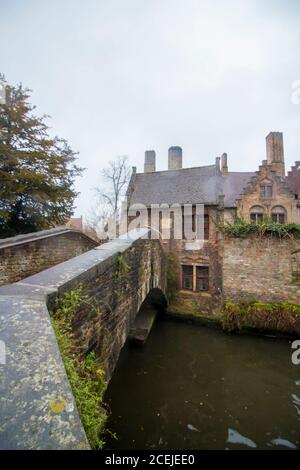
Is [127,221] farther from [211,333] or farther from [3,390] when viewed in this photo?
[3,390]

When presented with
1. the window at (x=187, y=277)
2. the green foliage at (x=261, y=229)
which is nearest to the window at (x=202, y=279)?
the window at (x=187, y=277)

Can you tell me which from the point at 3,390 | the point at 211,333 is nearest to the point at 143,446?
the point at 3,390

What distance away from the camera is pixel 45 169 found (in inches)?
396

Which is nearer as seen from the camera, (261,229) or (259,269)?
(261,229)

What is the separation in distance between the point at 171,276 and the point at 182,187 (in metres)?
6.19

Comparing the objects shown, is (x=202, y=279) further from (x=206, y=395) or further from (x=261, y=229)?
(x=206, y=395)

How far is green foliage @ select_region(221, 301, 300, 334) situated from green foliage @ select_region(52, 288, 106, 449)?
8836mm

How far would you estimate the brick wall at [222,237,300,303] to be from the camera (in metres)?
11.2

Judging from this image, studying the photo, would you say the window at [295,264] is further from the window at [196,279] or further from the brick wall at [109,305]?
the brick wall at [109,305]

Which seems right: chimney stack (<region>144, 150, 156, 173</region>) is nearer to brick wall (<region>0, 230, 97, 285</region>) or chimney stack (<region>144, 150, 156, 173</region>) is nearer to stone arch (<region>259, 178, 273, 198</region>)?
stone arch (<region>259, 178, 273, 198</region>)

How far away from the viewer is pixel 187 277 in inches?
539

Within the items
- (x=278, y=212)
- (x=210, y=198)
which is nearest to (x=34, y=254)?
(x=210, y=198)

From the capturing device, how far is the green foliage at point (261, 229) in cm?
1128
